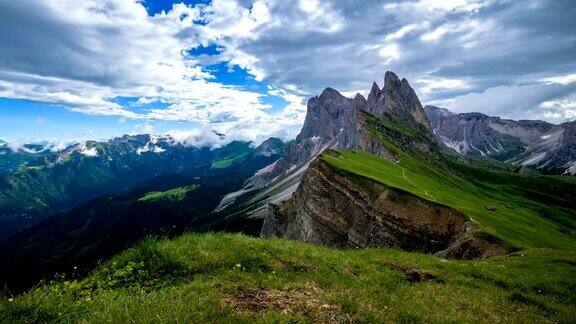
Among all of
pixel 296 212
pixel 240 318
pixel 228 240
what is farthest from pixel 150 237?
pixel 296 212

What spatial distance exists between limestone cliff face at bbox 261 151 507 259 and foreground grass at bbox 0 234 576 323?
39381 millimetres

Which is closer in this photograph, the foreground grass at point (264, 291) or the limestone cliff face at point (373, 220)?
the foreground grass at point (264, 291)

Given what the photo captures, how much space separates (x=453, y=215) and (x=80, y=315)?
69.1m

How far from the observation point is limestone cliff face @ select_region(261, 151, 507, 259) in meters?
65.0

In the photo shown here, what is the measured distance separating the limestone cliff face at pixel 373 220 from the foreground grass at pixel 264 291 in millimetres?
39381

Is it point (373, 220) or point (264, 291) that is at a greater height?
point (264, 291)

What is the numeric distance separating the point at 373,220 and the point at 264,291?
66.1 metres

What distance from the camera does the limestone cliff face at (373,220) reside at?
6500 cm

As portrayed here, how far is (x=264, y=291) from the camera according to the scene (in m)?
11.6

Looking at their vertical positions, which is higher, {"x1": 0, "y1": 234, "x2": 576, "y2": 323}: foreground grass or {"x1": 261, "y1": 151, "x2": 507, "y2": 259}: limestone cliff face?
{"x1": 0, "y1": 234, "x2": 576, "y2": 323}: foreground grass

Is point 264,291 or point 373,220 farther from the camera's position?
point 373,220

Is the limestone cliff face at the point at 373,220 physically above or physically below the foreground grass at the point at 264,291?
below

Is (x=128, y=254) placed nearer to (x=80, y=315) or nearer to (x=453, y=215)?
(x=80, y=315)

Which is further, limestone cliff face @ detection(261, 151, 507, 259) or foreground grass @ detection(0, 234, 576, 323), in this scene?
limestone cliff face @ detection(261, 151, 507, 259)
